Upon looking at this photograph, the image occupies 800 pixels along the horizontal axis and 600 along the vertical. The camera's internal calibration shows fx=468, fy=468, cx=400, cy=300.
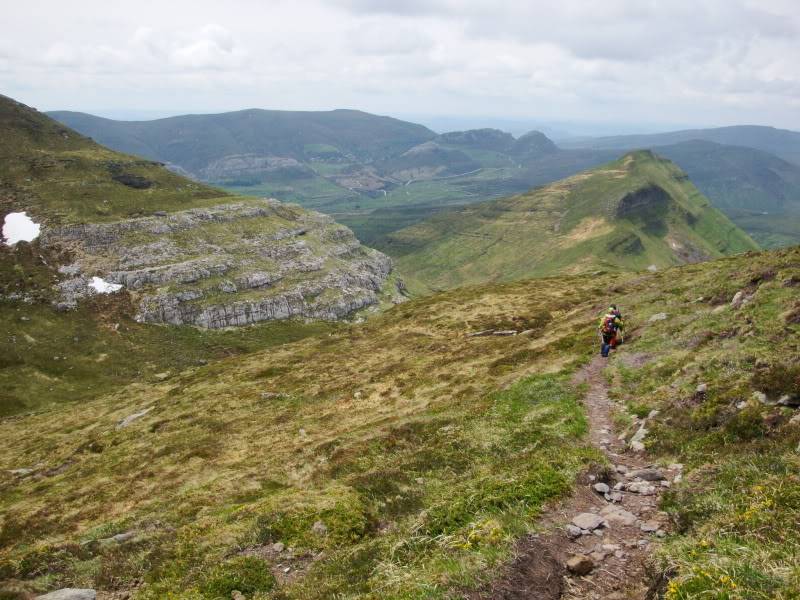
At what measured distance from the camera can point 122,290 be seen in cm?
15962

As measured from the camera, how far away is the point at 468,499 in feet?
53.0

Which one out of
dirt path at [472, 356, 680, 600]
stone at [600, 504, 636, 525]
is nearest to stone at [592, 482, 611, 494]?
dirt path at [472, 356, 680, 600]

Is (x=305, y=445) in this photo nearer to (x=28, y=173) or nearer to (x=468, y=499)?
(x=468, y=499)

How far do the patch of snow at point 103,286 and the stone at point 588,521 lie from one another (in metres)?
177

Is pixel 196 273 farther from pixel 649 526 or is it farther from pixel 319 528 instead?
pixel 649 526

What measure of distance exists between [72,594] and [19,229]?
19557 cm

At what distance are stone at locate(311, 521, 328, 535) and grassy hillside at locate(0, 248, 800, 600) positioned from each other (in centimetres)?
9

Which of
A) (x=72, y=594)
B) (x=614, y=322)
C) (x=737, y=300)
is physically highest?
(x=737, y=300)

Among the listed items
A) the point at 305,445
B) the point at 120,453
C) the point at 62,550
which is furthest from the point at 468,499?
the point at 120,453

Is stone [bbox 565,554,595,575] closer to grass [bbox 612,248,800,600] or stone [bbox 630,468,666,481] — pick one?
grass [bbox 612,248,800,600]

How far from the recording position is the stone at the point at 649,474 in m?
16.4

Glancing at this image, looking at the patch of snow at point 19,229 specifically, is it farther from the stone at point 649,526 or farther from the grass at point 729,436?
the stone at point 649,526

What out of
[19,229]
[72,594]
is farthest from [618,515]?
[19,229]

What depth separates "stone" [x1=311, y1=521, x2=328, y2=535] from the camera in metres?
18.7
